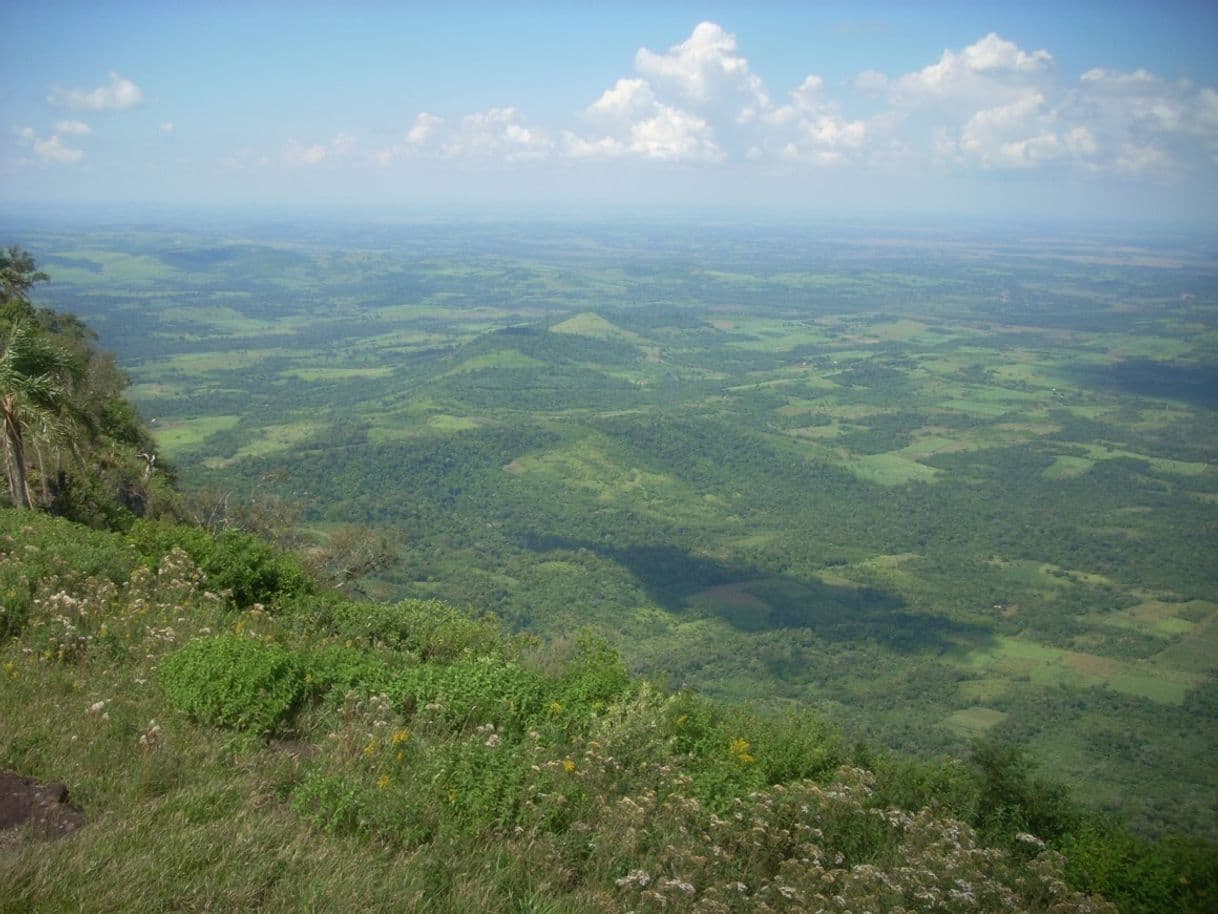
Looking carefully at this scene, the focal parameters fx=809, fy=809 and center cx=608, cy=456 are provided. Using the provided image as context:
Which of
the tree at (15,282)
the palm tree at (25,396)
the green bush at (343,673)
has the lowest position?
the green bush at (343,673)

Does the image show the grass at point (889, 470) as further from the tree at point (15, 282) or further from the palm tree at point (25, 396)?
the palm tree at point (25, 396)

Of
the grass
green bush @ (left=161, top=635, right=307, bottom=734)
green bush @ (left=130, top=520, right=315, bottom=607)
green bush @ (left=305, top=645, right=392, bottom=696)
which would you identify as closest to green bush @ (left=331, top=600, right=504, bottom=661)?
green bush @ (left=130, top=520, right=315, bottom=607)

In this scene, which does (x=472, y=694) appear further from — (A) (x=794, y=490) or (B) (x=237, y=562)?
(A) (x=794, y=490)

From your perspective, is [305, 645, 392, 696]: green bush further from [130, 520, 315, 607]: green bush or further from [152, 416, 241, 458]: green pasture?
[152, 416, 241, 458]: green pasture

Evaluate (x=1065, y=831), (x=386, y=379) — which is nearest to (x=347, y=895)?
(x=1065, y=831)

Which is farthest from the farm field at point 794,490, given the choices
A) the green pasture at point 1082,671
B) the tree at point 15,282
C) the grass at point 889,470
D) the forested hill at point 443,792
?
the tree at point 15,282

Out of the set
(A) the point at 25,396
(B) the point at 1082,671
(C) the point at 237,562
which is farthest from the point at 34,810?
(B) the point at 1082,671
